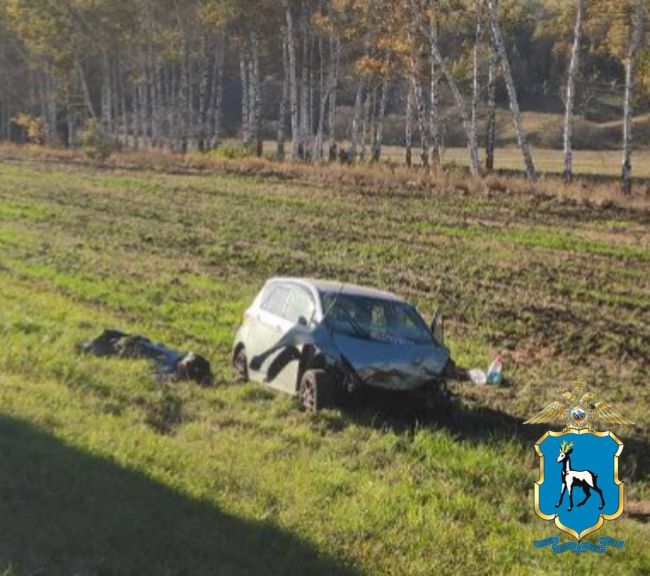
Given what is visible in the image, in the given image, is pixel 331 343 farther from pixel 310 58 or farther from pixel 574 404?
pixel 310 58

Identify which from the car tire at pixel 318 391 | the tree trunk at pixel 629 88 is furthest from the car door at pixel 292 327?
the tree trunk at pixel 629 88

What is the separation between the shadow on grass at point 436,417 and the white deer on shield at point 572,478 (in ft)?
11.3

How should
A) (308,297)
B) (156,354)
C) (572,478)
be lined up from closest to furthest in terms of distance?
(572,478) < (308,297) < (156,354)

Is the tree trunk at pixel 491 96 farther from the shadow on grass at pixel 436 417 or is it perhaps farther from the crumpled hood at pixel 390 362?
the shadow on grass at pixel 436 417

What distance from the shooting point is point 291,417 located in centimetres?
1012

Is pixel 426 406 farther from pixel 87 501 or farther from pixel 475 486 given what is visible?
pixel 87 501

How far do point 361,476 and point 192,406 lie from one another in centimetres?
282

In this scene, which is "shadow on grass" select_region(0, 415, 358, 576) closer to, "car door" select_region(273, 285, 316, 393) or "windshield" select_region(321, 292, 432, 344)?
"car door" select_region(273, 285, 316, 393)

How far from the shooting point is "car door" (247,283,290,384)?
1173 centimetres

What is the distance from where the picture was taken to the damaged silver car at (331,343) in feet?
34.3

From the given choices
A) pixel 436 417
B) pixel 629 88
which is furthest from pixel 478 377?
pixel 629 88

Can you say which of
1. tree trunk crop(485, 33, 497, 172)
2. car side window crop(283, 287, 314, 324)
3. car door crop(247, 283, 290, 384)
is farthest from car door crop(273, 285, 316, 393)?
tree trunk crop(485, 33, 497, 172)

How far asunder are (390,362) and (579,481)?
4.48m

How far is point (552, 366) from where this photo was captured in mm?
13344
